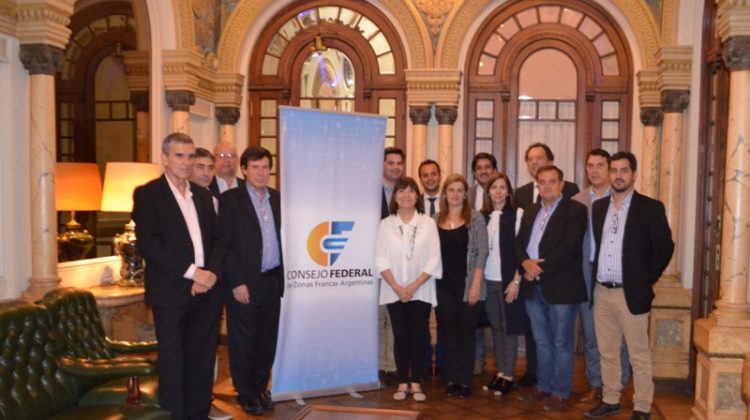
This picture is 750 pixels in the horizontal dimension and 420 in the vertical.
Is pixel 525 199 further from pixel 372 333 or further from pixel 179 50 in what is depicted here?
pixel 179 50

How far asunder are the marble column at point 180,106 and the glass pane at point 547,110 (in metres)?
3.33

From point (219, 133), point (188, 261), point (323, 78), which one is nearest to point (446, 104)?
point (323, 78)

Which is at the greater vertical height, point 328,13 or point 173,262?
point 328,13

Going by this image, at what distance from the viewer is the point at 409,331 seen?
4379 mm

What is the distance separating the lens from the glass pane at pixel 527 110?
655 centimetres

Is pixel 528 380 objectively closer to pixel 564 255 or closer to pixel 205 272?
pixel 564 255

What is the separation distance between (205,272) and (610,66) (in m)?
4.75

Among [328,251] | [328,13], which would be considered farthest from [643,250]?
[328,13]

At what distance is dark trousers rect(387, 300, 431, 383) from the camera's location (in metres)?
4.35

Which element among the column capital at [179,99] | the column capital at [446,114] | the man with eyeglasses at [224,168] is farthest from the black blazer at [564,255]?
the column capital at [179,99]

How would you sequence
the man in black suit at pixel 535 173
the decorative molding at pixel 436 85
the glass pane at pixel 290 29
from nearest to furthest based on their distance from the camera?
the man in black suit at pixel 535 173 < the decorative molding at pixel 436 85 < the glass pane at pixel 290 29

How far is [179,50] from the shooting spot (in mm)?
5844

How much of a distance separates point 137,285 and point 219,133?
2.35 m

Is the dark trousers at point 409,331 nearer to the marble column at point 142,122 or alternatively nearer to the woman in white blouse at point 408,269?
the woman in white blouse at point 408,269
